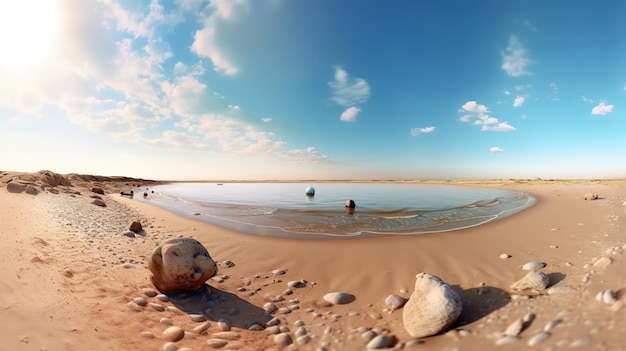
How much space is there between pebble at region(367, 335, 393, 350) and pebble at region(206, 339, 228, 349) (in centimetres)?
226

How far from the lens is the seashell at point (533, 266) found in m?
6.00

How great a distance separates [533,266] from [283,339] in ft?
19.8

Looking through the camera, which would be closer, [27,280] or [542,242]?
[27,280]

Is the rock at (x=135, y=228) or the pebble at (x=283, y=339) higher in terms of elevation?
the rock at (x=135, y=228)

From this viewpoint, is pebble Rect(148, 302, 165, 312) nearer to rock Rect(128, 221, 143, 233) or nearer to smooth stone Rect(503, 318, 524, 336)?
smooth stone Rect(503, 318, 524, 336)

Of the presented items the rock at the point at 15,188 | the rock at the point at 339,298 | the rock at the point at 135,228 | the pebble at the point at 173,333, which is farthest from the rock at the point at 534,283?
the rock at the point at 15,188

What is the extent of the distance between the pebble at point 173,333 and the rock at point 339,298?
9.10ft

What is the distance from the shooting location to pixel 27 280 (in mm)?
5262

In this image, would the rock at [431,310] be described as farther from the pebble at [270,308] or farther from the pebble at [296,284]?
the pebble at [296,284]

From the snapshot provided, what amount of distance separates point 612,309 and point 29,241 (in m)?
13.0

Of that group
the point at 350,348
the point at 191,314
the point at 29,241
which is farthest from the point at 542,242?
the point at 29,241

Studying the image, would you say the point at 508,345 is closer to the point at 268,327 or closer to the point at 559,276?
the point at 559,276

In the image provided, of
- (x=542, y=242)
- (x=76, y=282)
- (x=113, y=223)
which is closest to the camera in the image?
(x=76, y=282)

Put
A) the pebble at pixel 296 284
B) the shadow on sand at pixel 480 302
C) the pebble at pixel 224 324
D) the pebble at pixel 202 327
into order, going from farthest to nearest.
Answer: the pebble at pixel 296 284, the pebble at pixel 224 324, the pebble at pixel 202 327, the shadow on sand at pixel 480 302
